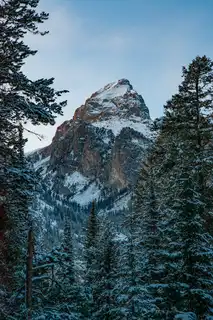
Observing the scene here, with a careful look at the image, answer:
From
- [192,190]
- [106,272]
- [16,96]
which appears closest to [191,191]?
A: [192,190]

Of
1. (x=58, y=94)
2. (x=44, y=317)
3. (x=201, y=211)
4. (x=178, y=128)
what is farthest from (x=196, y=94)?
(x=44, y=317)

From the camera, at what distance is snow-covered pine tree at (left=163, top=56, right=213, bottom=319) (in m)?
12.2

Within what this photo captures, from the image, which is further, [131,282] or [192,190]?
[131,282]

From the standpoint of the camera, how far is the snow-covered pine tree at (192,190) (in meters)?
12.2

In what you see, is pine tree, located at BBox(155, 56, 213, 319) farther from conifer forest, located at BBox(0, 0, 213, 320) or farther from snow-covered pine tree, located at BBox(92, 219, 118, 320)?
snow-covered pine tree, located at BBox(92, 219, 118, 320)

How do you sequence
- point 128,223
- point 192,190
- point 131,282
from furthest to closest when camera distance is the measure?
1. point 128,223
2. point 131,282
3. point 192,190

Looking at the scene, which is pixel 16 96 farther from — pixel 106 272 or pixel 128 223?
pixel 106 272

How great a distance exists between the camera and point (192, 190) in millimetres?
12977

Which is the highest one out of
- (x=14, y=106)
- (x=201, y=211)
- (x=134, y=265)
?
(x=14, y=106)

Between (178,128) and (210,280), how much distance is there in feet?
26.3

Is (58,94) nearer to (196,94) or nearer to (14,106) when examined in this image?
(14,106)

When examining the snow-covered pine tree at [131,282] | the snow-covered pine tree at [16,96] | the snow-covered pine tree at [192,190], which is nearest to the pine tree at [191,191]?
the snow-covered pine tree at [192,190]

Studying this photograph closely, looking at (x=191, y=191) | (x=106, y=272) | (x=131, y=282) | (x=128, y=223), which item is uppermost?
(x=191, y=191)

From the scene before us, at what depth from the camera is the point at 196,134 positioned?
1691 centimetres
